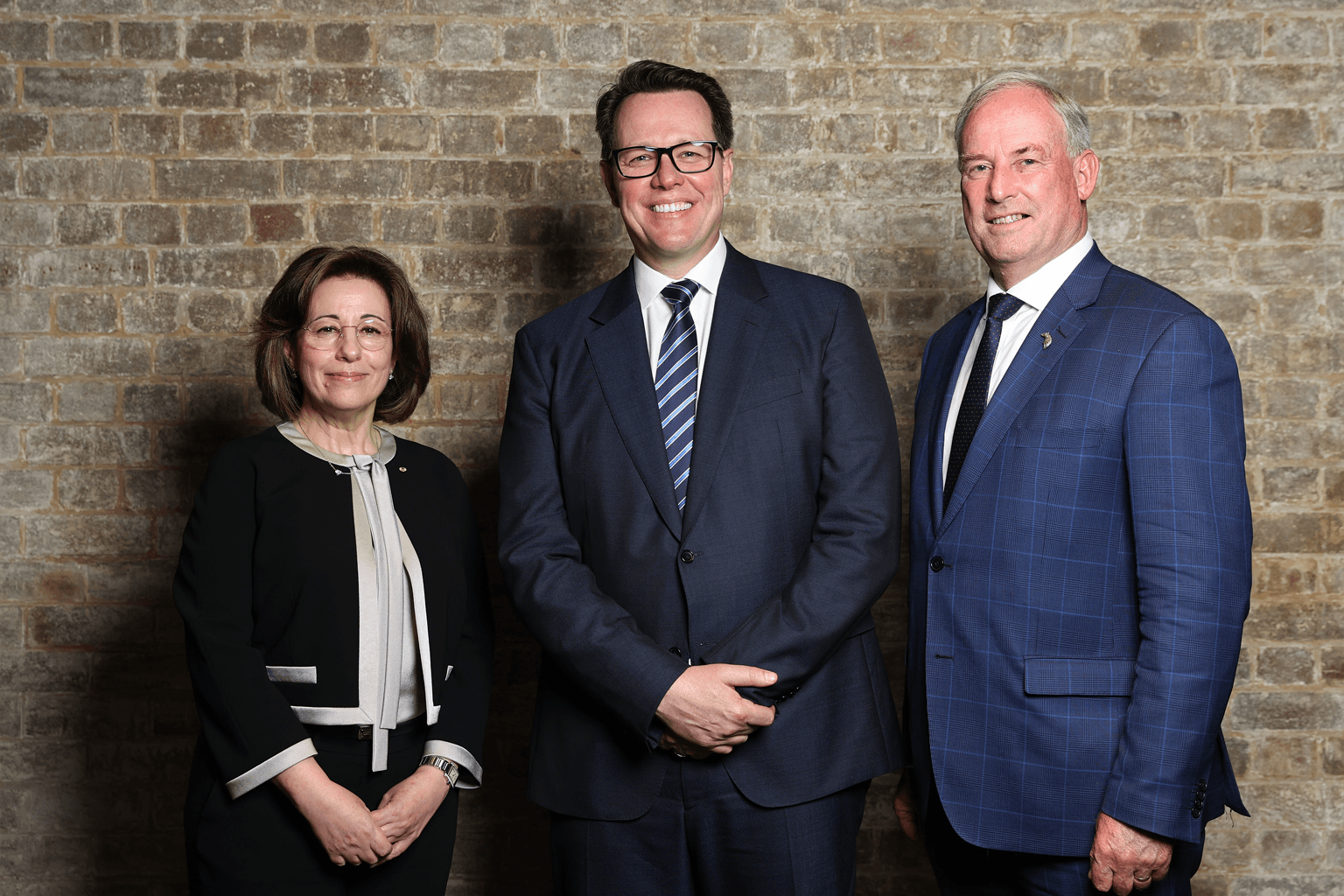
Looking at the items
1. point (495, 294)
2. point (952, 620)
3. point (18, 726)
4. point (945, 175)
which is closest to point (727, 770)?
point (952, 620)

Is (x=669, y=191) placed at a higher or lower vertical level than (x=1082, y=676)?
higher

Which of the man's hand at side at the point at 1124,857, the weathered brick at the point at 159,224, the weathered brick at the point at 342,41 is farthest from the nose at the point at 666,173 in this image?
the weathered brick at the point at 159,224

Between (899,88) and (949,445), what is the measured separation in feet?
5.42

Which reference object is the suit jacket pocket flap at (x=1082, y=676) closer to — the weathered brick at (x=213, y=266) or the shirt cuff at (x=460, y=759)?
the shirt cuff at (x=460, y=759)

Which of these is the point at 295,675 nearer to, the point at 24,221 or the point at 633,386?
the point at 633,386

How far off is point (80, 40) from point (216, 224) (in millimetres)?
746

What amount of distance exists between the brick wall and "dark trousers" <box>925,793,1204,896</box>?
4.08 ft

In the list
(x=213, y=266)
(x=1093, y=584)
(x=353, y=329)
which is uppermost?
(x=213, y=266)

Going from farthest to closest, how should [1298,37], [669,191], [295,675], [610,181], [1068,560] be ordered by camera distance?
[1298,37]
[610,181]
[669,191]
[295,675]
[1068,560]

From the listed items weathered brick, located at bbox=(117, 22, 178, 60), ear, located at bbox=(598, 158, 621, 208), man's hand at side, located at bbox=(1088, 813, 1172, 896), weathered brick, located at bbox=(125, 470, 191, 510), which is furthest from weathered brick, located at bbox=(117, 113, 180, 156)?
man's hand at side, located at bbox=(1088, 813, 1172, 896)

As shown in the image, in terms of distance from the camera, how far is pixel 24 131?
3.04m

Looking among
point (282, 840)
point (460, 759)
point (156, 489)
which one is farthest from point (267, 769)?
point (156, 489)

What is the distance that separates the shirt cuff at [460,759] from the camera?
188cm

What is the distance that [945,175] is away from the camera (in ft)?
9.96
